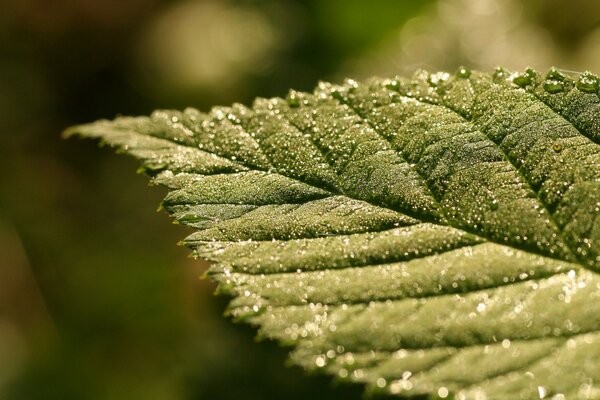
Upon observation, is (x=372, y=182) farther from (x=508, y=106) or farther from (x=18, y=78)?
(x=18, y=78)

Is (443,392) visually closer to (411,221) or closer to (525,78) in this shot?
(411,221)

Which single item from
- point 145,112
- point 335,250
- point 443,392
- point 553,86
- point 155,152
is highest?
point 145,112

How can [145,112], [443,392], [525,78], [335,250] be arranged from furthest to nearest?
[145,112], [525,78], [335,250], [443,392]

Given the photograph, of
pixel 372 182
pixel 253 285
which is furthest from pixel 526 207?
pixel 253 285

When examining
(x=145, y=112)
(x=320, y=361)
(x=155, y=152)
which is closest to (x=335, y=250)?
(x=320, y=361)

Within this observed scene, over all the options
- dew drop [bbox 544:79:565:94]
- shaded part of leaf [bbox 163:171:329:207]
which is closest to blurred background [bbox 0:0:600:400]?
shaded part of leaf [bbox 163:171:329:207]

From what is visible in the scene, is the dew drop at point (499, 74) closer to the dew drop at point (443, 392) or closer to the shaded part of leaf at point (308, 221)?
the shaded part of leaf at point (308, 221)

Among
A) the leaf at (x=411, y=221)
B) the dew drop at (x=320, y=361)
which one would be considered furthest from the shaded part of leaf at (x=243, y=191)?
the dew drop at (x=320, y=361)
